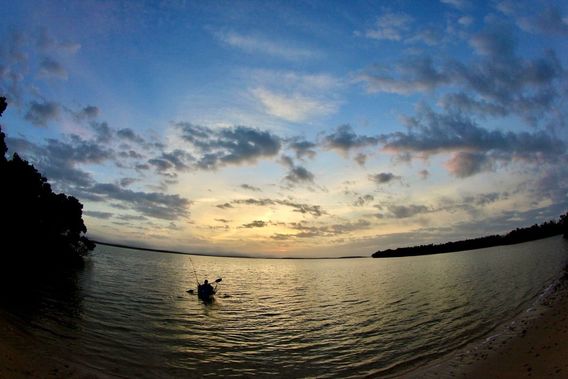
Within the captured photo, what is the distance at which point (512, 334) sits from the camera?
2033 cm

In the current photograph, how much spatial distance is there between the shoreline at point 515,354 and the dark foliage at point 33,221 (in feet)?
172

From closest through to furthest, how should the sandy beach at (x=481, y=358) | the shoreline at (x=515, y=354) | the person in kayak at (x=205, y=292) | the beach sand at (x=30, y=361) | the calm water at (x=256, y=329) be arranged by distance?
1. the beach sand at (x=30, y=361)
2. the sandy beach at (x=481, y=358)
3. the shoreline at (x=515, y=354)
4. the calm water at (x=256, y=329)
5. the person in kayak at (x=205, y=292)

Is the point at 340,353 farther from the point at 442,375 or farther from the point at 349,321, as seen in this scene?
the point at 349,321

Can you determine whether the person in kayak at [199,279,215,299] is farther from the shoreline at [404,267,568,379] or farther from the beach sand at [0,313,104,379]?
the shoreline at [404,267,568,379]

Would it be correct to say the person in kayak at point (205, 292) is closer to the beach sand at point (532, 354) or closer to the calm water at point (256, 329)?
the calm water at point (256, 329)

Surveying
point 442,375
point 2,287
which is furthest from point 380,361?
point 2,287

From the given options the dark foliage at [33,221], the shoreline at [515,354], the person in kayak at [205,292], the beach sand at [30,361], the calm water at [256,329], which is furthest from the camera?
the dark foliage at [33,221]

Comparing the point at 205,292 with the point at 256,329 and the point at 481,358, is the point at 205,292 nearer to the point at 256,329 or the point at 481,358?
the point at 256,329

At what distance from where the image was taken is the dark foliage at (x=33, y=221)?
46.4 metres

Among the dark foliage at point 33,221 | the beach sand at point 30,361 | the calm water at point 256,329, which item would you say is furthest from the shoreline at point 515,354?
the dark foliage at point 33,221

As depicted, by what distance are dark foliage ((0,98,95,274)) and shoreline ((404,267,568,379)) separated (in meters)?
52.3

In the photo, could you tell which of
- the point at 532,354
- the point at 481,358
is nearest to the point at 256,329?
the point at 481,358

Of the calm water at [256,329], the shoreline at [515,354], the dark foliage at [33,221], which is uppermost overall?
the dark foliage at [33,221]

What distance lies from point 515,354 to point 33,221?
226 ft
